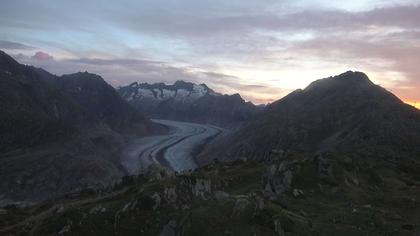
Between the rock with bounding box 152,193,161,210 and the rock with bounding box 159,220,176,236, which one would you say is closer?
the rock with bounding box 159,220,176,236

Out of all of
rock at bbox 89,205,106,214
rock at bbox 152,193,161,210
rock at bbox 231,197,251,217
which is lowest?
rock at bbox 89,205,106,214

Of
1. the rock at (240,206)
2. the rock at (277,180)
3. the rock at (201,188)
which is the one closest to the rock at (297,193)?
the rock at (277,180)

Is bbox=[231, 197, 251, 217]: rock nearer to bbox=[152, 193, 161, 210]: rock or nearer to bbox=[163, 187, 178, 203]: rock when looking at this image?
bbox=[163, 187, 178, 203]: rock

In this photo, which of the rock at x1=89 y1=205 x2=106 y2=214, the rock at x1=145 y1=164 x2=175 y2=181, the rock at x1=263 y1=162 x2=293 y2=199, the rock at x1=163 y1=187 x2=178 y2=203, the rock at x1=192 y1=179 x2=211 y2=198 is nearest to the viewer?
the rock at x1=89 y1=205 x2=106 y2=214

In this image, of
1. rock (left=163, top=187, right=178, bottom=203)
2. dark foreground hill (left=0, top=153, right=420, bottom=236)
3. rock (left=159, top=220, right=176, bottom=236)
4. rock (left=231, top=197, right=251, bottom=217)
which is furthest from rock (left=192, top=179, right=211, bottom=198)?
rock (left=159, top=220, right=176, bottom=236)

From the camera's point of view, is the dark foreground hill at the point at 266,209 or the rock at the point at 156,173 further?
the rock at the point at 156,173

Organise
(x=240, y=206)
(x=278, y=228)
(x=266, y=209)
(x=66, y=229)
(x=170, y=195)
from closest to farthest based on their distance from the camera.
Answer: (x=278, y=228) → (x=240, y=206) → (x=266, y=209) → (x=66, y=229) → (x=170, y=195)

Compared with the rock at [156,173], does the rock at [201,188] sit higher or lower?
higher

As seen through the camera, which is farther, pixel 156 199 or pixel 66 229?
pixel 156 199

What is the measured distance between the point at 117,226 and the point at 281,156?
5397 centimetres

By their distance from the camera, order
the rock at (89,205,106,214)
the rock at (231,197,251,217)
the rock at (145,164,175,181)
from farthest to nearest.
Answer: the rock at (145,164,175,181) < the rock at (89,205,106,214) < the rock at (231,197,251,217)

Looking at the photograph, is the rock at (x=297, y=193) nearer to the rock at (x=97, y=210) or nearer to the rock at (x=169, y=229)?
the rock at (x=169, y=229)

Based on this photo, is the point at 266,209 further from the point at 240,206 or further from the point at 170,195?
the point at 170,195

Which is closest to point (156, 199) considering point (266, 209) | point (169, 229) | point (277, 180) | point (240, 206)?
point (169, 229)
